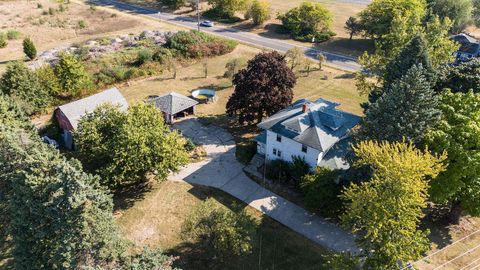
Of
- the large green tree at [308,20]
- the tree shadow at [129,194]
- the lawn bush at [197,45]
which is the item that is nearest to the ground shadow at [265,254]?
the tree shadow at [129,194]

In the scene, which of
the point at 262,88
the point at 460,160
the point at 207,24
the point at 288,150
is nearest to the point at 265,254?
the point at 288,150

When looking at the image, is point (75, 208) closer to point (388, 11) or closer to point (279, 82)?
point (279, 82)

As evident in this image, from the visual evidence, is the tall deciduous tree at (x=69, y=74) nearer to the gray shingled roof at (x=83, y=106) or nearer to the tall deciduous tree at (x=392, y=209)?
the gray shingled roof at (x=83, y=106)

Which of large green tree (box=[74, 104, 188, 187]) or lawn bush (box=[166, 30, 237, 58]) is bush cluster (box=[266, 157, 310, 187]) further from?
lawn bush (box=[166, 30, 237, 58])

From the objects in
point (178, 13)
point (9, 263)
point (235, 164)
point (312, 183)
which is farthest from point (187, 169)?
point (178, 13)

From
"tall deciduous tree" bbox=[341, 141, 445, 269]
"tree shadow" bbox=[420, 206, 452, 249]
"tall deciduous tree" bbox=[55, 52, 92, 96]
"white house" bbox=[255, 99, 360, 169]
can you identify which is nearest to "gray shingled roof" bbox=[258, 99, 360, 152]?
"white house" bbox=[255, 99, 360, 169]
